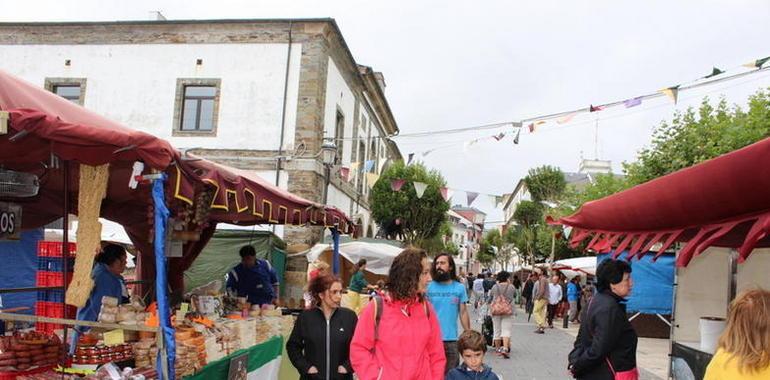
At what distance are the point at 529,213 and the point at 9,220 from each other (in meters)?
50.6

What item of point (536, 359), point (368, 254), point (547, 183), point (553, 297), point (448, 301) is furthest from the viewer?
point (547, 183)

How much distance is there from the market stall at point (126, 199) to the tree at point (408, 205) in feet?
77.5

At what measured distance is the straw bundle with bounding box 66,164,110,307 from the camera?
4195 mm

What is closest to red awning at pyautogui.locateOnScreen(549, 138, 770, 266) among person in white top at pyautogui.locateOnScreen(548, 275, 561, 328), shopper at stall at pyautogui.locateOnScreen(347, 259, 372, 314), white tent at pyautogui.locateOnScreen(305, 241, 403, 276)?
shopper at stall at pyautogui.locateOnScreen(347, 259, 372, 314)

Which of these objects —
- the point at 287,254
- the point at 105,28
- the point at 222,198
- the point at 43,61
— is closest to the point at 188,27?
the point at 105,28

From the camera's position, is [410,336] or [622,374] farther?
[622,374]

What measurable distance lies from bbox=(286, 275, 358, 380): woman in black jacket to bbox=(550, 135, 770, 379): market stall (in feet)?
7.23

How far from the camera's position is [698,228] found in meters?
4.21

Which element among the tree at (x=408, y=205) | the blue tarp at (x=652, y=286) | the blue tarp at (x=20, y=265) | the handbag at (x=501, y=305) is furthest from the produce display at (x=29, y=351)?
the tree at (x=408, y=205)

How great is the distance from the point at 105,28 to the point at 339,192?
33.6 ft

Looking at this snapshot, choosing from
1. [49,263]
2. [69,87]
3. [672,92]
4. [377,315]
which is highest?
[69,87]

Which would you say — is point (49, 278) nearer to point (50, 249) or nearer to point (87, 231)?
point (50, 249)

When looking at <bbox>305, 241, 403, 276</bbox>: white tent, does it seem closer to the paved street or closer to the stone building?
the stone building

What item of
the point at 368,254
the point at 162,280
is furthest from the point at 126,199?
the point at 368,254
